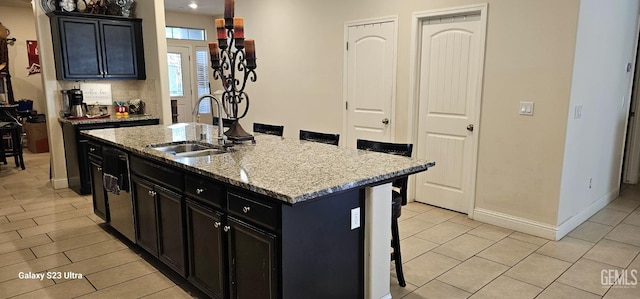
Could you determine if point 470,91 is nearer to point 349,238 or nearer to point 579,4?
point 579,4

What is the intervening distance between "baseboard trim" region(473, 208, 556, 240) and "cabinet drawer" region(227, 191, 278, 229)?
2.80 meters

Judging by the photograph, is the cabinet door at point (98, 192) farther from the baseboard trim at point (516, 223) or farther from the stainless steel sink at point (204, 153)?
the baseboard trim at point (516, 223)

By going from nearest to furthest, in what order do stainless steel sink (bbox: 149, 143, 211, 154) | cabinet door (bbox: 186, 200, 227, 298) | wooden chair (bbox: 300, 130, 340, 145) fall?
cabinet door (bbox: 186, 200, 227, 298)
stainless steel sink (bbox: 149, 143, 211, 154)
wooden chair (bbox: 300, 130, 340, 145)

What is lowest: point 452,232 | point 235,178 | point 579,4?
point 452,232

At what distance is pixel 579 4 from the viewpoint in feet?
10.8

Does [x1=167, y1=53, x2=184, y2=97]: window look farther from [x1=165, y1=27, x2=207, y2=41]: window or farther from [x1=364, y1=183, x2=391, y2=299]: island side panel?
[x1=364, y1=183, x2=391, y2=299]: island side panel

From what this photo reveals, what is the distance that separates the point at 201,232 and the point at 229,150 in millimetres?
696

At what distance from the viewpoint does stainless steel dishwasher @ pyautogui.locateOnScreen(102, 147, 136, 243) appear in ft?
10.7

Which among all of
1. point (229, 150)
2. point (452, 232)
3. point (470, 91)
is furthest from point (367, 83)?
point (229, 150)

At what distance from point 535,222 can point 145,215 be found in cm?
330

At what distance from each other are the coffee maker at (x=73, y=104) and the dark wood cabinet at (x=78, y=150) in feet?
0.53

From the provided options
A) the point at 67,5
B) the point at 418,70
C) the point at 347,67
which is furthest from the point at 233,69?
the point at 67,5

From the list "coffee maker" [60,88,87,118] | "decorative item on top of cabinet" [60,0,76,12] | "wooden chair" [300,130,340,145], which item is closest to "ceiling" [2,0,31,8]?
"decorative item on top of cabinet" [60,0,76,12]

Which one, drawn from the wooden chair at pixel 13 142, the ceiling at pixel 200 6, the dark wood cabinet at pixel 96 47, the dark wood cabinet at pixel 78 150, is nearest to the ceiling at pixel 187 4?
the ceiling at pixel 200 6
